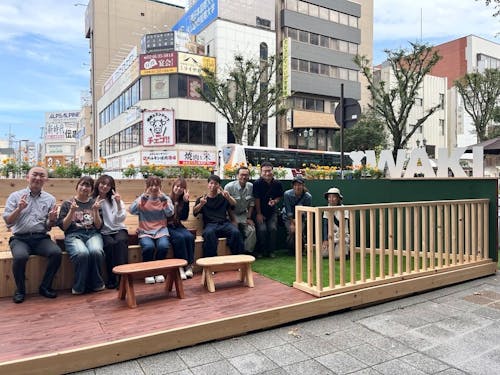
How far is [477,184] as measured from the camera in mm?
5902

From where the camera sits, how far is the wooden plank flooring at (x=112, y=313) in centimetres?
317

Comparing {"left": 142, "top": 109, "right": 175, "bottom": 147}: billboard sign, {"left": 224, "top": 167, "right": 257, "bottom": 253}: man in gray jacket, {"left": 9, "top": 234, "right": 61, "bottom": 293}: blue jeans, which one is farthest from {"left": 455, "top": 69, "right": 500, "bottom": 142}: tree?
{"left": 9, "top": 234, "right": 61, "bottom": 293}: blue jeans

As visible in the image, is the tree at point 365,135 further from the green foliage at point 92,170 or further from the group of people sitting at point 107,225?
the green foliage at point 92,170

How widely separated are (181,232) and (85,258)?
47.7 inches

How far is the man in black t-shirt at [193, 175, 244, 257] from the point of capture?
5438mm

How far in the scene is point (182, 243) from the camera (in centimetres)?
506

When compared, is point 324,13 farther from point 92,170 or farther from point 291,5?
point 92,170

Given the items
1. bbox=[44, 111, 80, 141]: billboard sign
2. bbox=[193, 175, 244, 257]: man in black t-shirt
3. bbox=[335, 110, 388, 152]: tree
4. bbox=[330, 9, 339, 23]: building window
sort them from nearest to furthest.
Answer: bbox=[193, 175, 244, 257]: man in black t-shirt, bbox=[335, 110, 388, 152]: tree, bbox=[330, 9, 339, 23]: building window, bbox=[44, 111, 80, 141]: billboard sign

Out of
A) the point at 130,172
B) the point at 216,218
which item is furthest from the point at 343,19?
the point at 216,218

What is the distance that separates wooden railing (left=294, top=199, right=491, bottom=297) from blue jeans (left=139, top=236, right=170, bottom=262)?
5.28ft

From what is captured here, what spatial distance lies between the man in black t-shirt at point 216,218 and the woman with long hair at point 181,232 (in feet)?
0.81

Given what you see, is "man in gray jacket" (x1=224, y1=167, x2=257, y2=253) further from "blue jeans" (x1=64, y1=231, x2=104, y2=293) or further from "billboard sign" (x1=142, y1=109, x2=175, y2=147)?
"billboard sign" (x1=142, y1=109, x2=175, y2=147)

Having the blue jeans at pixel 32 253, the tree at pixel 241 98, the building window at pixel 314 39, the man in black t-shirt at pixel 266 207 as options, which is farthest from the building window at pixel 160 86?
the blue jeans at pixel 32 253

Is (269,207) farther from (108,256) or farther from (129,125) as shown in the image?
(129,125)
